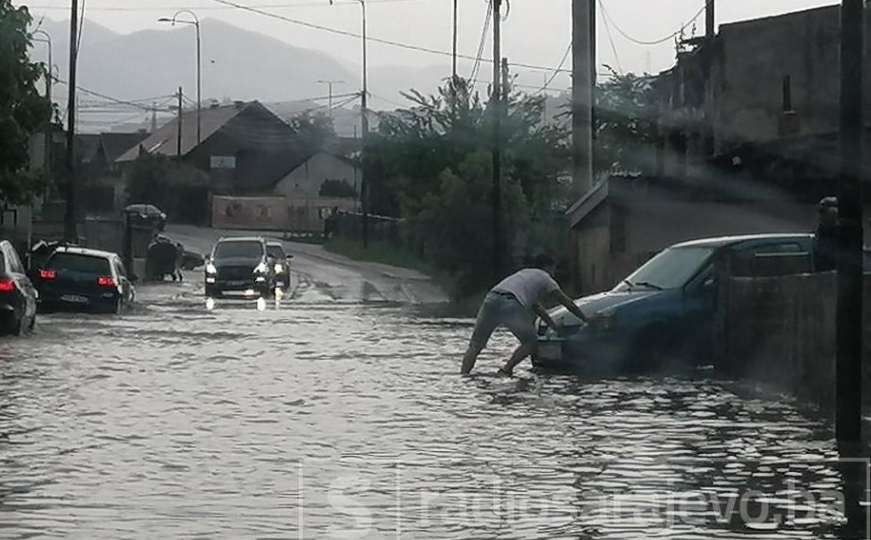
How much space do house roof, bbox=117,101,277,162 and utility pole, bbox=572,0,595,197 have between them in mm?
90778

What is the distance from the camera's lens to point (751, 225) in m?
36.0

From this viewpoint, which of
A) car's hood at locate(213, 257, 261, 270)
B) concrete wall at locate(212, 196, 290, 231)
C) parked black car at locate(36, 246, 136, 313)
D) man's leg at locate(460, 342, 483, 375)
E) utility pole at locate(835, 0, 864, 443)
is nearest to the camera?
utility pole at locate(835, 0, 864, 443)

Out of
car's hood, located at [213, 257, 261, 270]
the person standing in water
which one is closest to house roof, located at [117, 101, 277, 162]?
car's hood, located at [213, 257, 261, 270]

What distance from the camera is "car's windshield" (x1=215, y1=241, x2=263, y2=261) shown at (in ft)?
167

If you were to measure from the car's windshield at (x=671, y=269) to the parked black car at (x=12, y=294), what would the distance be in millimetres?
9892

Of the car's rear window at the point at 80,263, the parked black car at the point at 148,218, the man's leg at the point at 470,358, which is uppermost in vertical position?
the parked black car at the point at 148,218

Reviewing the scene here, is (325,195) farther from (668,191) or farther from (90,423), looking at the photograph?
(90,423)

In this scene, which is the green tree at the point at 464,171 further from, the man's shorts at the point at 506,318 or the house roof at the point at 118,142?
the house roof at the point at 118,142

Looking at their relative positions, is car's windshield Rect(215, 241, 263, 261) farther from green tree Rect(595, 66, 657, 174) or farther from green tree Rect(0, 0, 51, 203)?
green tree Rect(595, 66, 657, 174)

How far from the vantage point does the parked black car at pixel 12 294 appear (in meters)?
27.0

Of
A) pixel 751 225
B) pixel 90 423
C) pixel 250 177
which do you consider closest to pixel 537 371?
pixel 90 423

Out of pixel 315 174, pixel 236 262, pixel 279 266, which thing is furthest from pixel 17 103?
pixel 315 174

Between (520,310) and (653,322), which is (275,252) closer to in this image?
(520,310)

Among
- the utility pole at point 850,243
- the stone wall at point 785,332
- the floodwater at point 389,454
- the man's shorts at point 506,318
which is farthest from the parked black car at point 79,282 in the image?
the utility pole at point 850,243
